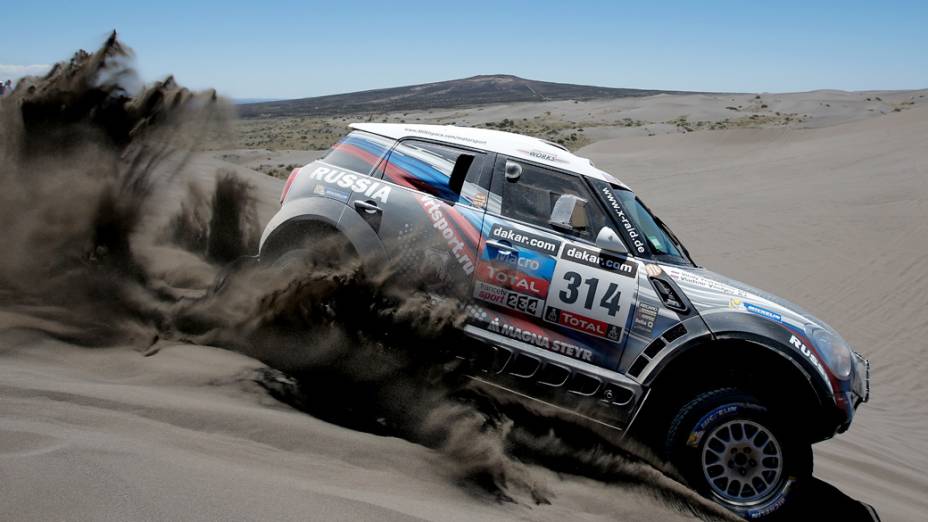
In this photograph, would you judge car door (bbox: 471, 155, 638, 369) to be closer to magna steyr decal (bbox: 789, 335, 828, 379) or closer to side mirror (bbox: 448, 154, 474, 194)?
side mirror (bbox: 448, 154, 474, 194)

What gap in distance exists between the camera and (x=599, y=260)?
505cm

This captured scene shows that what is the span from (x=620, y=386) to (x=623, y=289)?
0.65 metres

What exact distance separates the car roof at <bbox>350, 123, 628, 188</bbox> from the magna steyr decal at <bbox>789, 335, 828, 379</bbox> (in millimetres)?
1643

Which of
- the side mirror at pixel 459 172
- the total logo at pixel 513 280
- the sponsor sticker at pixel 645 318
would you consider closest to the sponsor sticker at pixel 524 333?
the total logo at pixel 513 280

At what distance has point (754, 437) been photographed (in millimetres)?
4781

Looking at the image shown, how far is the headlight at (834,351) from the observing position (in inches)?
190

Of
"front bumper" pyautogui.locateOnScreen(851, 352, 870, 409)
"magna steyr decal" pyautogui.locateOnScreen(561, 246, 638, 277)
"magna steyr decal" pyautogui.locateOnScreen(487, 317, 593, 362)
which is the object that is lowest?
"front bumper" pyautogui.locateOnScreen(851, 352, 870, 409)

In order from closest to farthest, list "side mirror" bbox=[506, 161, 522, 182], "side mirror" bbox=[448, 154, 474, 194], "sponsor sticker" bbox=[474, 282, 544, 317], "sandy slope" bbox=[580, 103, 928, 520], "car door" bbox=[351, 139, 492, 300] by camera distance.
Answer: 1. "sponsor sticker" bbox=[474, 282, 544, 317]
2. "car door" bbox=[351, 139, 492, 300]
3. "side mirror" bbox=[506, 161, 522, 182]
4. "side mirror" bbox=[448, 154, 474, 194]
5. "sandy slope" bbox=[580, 103, 928, 520]

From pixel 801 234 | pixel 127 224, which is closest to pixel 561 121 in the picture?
pixel 801 234

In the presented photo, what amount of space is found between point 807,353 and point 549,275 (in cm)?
173

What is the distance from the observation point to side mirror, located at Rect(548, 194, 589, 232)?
16.8 ft

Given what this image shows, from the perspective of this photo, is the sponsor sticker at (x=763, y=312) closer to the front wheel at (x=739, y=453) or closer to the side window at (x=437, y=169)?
the front wheel at (x=739, y=453)

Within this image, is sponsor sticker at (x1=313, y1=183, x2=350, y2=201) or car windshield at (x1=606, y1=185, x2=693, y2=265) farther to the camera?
sponsor sticker at (x1=313, y1=183, x2=350, y2=201)

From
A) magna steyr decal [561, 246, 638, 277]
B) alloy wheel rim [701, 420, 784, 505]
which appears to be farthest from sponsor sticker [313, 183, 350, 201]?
alloy wheel rim [701, 420, 784, 505]
